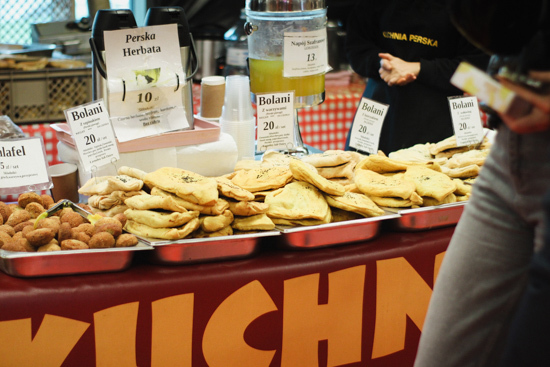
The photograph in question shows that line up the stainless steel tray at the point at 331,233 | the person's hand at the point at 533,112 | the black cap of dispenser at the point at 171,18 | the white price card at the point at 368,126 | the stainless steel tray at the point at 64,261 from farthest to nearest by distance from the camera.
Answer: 1. the white price card at the point at 368,126
2. the black cap of dispenser at the point at 171,18
3. the stainless steel tray at the point at 331,233
4. the stainless steel tray at the point at 64,261
5. the person's hand at the point at 533,112

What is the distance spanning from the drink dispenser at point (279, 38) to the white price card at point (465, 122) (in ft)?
1.71

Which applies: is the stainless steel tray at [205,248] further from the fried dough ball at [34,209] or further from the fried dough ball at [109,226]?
the fried dough ball at [34,209]

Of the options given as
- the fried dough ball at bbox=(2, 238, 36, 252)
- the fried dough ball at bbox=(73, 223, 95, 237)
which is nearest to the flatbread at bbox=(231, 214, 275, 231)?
the fried dough ball at bbox=(73, 223, 95, 237)

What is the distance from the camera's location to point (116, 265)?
138cm

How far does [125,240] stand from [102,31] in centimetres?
77

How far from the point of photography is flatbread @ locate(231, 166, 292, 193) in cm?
167

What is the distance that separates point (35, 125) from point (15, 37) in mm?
1116

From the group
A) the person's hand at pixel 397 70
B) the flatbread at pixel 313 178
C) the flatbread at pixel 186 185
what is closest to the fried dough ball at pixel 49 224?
the flatbread at pixel 186 185

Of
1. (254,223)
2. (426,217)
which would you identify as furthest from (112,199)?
(426,217)

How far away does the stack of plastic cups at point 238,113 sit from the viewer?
7.16 feet

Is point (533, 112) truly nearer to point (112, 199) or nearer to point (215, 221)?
point (215, 221)

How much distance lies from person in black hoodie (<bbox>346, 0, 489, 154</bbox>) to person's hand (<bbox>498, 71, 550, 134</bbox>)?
1848mm

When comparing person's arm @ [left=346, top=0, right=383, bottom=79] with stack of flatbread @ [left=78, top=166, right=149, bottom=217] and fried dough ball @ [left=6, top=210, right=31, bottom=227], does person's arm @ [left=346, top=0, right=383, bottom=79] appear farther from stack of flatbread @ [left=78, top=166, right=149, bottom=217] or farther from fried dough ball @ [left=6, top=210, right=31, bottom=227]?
fried dough ball @ [left=6, top=210, right=31, bottom=227]

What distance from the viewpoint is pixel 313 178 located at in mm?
1610
